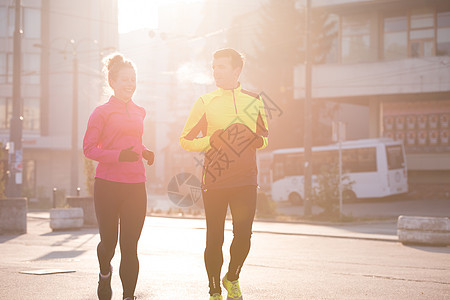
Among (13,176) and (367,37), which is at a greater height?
(367,37)

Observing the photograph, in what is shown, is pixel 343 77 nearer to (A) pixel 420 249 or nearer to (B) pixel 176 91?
(A) pixel 420 249

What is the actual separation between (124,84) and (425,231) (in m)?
9.74

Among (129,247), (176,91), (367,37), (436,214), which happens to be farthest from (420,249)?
(176,91)

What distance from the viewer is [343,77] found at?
37906 mm

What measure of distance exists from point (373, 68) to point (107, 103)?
32.5 m

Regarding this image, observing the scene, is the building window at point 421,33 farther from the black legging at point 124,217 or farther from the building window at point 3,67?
the black legging at point 124,217

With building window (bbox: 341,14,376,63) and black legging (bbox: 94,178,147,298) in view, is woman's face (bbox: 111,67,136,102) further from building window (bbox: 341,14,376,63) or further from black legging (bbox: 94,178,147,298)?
building window (bbox: 341,14,376,63)

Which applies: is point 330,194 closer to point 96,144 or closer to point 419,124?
point 419,124

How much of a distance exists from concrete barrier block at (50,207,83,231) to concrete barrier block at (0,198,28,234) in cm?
156

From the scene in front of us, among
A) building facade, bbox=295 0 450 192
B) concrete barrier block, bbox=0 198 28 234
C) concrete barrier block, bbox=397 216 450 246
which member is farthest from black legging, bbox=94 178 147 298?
building facade, bbox=295 0 450 192

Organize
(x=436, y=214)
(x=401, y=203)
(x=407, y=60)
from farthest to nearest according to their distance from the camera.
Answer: (x=407, y=60), (x=401, y=203), (x=436, y=214)

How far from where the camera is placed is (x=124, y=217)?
5660 mm

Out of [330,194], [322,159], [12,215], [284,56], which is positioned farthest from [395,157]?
[12,215]

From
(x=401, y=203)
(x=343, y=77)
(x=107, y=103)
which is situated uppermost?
(x=343, y=77)
